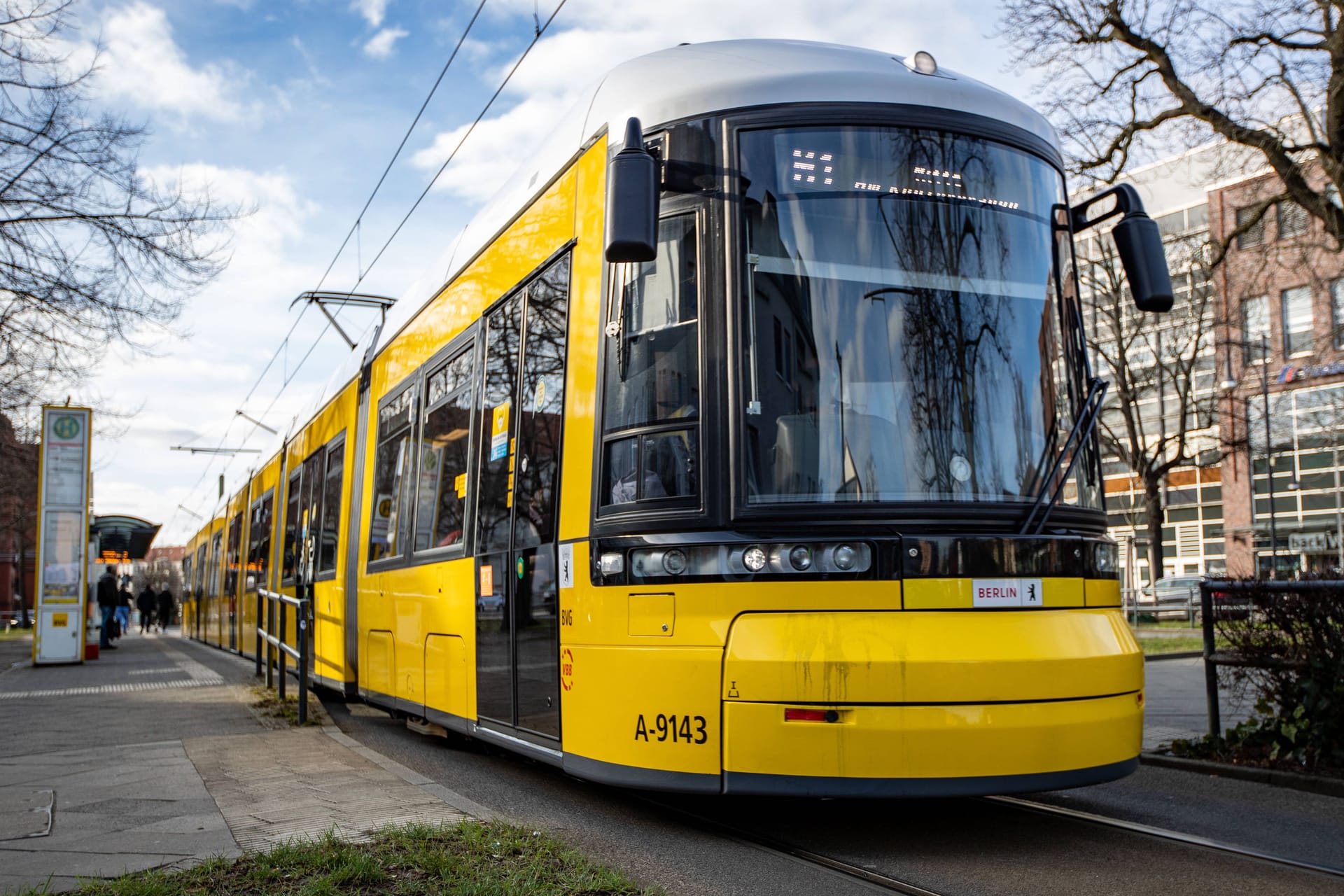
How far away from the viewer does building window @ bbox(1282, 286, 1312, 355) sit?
138ft

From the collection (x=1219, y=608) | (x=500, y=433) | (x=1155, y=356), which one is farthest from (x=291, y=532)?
(x=1155, y=356)

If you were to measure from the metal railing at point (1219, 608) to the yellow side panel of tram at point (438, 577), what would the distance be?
4.25 m

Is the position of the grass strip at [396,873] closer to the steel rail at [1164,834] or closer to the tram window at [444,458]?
the steel rail at [1164,834]

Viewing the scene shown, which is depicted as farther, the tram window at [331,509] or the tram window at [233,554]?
the tram window at [233,554]

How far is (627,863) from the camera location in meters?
4.89

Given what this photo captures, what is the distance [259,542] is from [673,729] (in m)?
14.5

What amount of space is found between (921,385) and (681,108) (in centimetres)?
167

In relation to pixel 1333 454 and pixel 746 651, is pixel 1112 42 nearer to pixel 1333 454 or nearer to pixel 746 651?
pixel 746 651

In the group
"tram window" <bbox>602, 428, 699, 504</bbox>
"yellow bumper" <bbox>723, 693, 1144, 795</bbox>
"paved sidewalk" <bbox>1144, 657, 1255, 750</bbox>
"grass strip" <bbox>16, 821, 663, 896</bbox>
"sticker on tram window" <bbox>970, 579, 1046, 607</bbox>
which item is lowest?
"paved sidewalk" <bbox>1144, 657, 1255, 750</bbox>

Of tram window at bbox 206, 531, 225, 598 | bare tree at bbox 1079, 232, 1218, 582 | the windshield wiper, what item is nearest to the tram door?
the windshield wiper

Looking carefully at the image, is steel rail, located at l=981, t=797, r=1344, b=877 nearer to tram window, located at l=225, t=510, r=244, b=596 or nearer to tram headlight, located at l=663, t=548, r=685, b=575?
tram headlight, located at l=663, t=548, r=685, b=575

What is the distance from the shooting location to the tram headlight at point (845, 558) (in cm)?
502

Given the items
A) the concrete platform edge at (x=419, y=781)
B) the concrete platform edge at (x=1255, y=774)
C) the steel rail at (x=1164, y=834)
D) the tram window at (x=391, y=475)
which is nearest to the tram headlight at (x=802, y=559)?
the concrete platform edge at (x=419, y=781)

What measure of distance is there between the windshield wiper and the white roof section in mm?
1325
